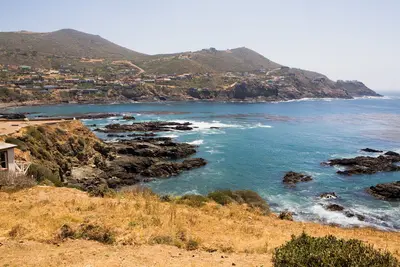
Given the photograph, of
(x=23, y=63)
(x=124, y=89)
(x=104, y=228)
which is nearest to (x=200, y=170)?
(x=104, y=228)

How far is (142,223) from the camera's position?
1367 centimetres

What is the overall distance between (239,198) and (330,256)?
19.3 meters

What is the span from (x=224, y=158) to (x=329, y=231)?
34.3 m

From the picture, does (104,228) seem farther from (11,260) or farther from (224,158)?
(224,158)

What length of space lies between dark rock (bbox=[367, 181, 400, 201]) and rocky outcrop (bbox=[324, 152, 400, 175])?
21.9 feet

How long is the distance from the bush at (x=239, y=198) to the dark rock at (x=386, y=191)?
52.5 ft

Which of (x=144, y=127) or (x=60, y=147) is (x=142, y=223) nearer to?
(x=60, y=147)

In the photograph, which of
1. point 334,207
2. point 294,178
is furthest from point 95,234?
point 294,178

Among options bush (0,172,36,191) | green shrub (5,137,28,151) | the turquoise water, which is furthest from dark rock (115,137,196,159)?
bush (0,172,36,191)

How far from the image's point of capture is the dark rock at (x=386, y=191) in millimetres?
35656

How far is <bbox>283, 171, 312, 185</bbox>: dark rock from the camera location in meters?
40.5

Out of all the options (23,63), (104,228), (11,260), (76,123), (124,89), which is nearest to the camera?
(11,260)

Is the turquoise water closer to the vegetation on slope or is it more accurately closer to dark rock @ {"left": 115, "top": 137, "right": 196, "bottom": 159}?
dark rock @ {"left": 115, "top": 137, "right": 196, "bottom": 159}

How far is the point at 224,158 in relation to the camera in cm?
5203
